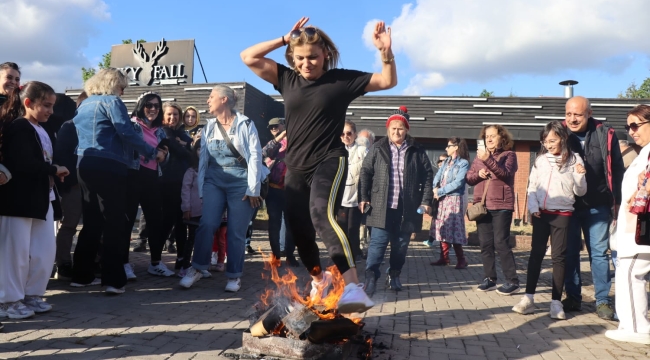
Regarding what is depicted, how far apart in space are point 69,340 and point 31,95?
2.40m

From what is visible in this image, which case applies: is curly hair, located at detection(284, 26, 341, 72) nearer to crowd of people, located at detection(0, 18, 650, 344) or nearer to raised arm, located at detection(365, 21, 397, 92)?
crowd of people, located at detection(0, 18, 650, 344)

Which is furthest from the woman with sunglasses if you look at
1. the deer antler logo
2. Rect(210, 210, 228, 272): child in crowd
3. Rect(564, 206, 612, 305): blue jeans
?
the deer antler logo

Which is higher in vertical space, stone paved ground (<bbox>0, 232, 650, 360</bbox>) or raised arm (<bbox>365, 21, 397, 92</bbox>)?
raised arm (<bbox>365, 21, 397, 92</bbox>)

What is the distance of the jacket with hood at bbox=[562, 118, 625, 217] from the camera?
594 cm

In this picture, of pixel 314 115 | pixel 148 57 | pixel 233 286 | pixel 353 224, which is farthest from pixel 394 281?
pixel 148 57

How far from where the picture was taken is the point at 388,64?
13.9 feet

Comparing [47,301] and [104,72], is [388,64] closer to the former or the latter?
[104,72]

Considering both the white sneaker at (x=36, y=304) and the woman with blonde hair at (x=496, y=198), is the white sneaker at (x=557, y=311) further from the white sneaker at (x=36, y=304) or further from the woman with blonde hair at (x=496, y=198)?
the white sneaker at (x=36, y=304)

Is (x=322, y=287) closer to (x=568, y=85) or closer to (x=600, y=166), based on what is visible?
(x=600, y=166)

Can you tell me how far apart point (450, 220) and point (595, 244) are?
4248 millimetres

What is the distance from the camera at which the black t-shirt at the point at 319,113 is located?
435 centimetres

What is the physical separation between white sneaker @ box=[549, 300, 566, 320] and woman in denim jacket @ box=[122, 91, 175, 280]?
4746 millimetres

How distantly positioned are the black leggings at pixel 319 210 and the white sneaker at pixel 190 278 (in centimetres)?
254

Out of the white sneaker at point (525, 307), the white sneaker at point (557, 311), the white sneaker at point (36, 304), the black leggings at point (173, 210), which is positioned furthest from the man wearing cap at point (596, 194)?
the white sneaker at point (36, 304)
